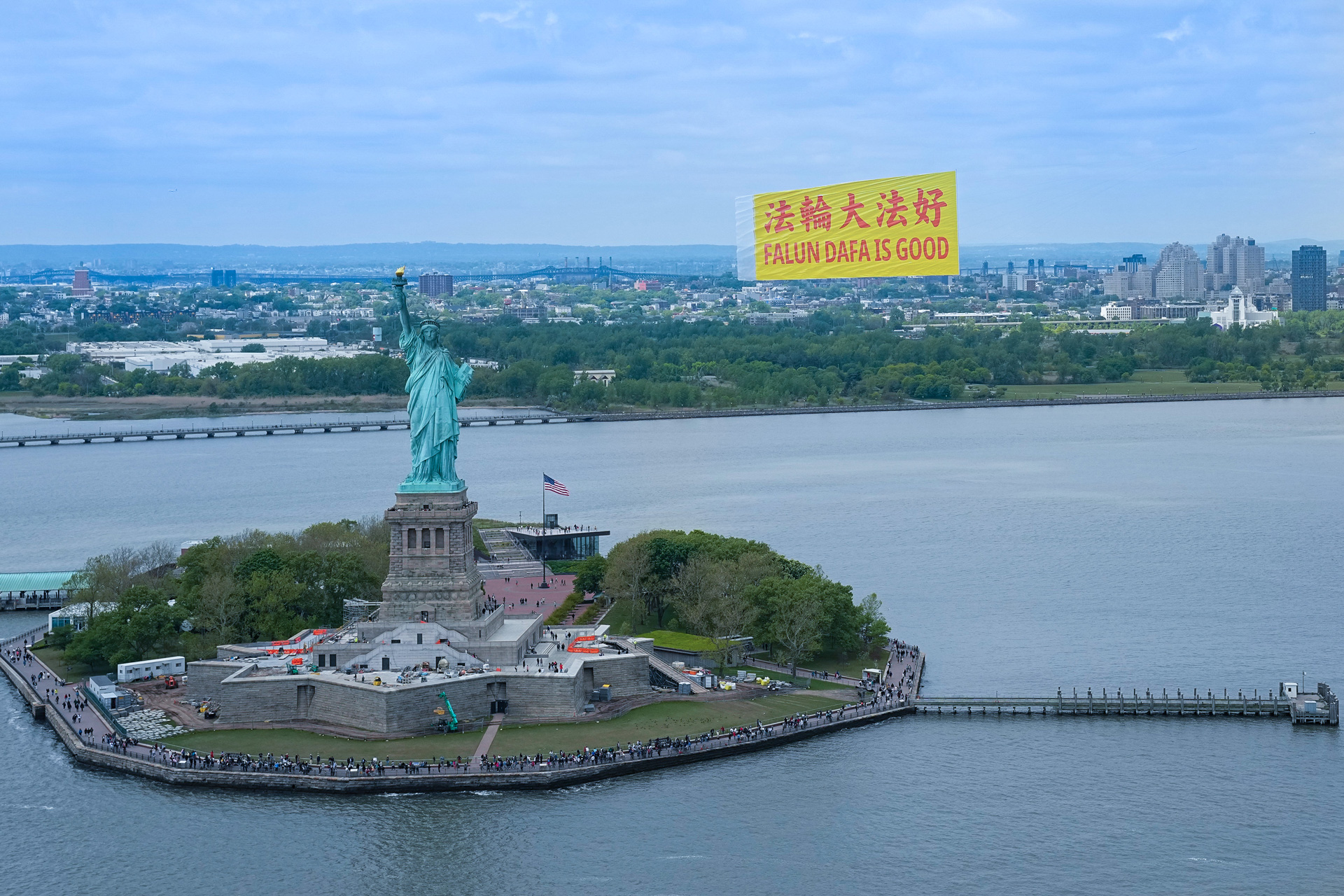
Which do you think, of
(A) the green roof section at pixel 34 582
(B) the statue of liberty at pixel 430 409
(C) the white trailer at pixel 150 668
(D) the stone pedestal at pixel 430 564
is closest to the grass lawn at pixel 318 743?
(D) the stone pedestal at pixel 430 564

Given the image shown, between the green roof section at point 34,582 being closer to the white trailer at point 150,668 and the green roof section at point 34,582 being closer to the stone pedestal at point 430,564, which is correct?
the white trailer at point 150,668

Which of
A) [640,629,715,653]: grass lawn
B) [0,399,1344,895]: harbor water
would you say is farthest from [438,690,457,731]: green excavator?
[640,629,715,653]: grass lawn

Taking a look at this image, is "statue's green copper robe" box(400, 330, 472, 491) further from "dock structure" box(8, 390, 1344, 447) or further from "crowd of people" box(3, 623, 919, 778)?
"dock structure" box(8, 390, 1344, 447)

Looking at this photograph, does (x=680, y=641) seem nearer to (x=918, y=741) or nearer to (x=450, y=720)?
(x=918, y=741)

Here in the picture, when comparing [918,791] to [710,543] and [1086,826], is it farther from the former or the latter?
[710,543]

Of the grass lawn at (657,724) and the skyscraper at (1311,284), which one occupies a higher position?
the skyscraper at (1311,284)

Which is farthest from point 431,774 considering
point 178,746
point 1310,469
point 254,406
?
point 254,406
